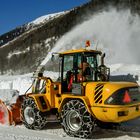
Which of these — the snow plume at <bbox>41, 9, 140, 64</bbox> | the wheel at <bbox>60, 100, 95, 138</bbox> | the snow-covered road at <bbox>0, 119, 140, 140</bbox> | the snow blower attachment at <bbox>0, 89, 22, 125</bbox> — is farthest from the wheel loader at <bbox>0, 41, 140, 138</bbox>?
the snow plume at <bbox>41, 9, 140, 64</bbox>

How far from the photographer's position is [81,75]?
8547 millimetres

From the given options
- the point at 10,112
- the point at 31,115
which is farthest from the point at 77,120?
the point at 10,112

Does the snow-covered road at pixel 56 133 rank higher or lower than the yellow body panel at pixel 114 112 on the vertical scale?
lower

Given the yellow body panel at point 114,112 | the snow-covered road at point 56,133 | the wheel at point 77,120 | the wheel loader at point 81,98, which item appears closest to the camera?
the yellow body panel at point 114,112

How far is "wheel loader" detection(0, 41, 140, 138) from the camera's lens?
7.82 meters

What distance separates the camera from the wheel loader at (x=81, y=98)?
7.82m

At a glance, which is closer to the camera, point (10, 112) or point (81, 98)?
point (81, 98)

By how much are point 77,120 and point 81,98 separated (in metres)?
0.62

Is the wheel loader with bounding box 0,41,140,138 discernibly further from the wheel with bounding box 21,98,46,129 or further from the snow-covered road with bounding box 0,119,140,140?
the snow-covered road with bounding box 0,119,140,140

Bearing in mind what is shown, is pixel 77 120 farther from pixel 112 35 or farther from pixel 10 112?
pixel 112 35

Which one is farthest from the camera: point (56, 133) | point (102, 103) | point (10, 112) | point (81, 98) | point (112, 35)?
point (112, 35)

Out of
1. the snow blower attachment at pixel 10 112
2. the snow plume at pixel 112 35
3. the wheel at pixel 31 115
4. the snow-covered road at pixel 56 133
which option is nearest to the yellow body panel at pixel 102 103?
the snow-covered road at pixel 56 133

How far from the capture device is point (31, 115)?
9.66 metres

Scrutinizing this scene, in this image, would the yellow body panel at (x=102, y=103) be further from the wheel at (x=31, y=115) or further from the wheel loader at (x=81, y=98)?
the wheel at (x=31, y=115)
